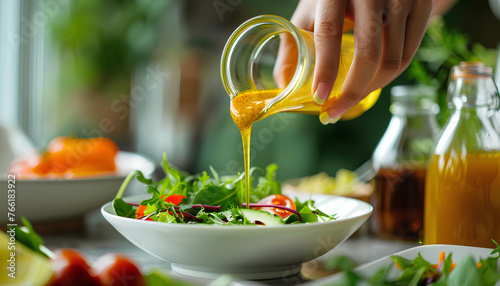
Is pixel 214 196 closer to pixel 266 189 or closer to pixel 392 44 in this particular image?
pixel 266 189

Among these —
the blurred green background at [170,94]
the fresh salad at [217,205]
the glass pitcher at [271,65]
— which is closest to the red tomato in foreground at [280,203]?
the fresh salad at [217,205]

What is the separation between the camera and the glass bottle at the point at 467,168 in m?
0.80

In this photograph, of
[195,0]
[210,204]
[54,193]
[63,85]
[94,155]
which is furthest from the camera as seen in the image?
→ [195,0]

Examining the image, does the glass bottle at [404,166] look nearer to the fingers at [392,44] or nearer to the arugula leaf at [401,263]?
the fingers at [392,44]

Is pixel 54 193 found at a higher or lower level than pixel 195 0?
lower

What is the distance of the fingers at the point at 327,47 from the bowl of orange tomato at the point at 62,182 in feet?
1.76

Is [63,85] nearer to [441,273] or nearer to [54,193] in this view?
[54,193]

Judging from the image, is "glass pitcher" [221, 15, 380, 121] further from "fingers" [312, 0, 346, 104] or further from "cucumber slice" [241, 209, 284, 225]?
"cucumber slice" [241, 209, 284, 225]

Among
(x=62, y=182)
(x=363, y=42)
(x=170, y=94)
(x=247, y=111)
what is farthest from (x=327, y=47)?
(x=170, y=94)

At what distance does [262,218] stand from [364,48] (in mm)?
306

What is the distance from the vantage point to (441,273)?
57 cm

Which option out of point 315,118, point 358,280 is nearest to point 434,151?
point 358,280

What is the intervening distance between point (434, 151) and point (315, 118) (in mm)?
2182

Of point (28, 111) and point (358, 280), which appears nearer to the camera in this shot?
point (358, 280)
